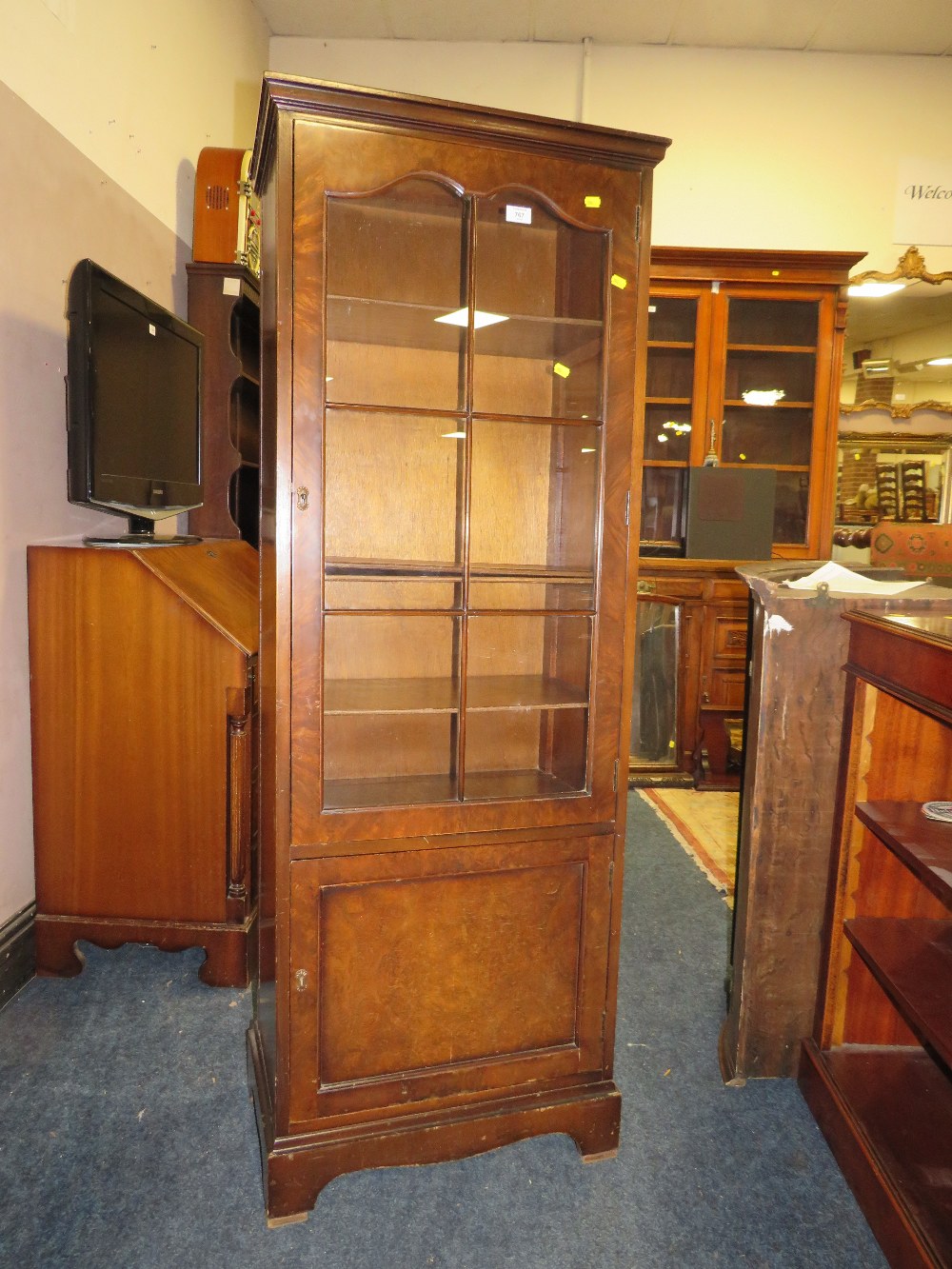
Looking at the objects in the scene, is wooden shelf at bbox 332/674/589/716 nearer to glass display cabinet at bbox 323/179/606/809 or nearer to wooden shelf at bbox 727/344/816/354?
glass display cabinet at bbox 323/179/606/809

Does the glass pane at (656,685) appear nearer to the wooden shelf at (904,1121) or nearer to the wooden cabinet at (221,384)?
the wooden cabinet at (221,384)

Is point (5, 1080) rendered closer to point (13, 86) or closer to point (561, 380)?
point (561, 380)

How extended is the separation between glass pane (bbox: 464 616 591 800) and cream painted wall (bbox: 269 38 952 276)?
314cm

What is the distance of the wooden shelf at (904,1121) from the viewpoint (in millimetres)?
1252

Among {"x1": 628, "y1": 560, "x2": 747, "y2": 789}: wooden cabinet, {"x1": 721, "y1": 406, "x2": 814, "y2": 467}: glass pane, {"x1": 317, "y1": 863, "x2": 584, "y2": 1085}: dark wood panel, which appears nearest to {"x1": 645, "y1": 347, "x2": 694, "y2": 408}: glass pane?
{"x1": 721, "y1": 406, "x2": 814, "y2": 467}: glass pane

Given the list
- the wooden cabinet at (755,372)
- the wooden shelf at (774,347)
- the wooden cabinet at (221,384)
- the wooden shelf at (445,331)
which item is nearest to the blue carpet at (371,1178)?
the wooden shelf at (445,331)

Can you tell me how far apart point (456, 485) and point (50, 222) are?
4.70 ft

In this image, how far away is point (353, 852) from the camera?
4.48 feet

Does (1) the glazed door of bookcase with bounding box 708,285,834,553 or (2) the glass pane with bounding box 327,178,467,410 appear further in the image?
(1) the glazed door of bookcase with bounding box 708,285,834,553

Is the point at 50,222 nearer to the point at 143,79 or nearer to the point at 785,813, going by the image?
the point at 143,79

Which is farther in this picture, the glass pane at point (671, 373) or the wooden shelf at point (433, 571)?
the glass pane at point (671, 373)

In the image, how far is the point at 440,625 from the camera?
148cm

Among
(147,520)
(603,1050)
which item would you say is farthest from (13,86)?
(603,1050)

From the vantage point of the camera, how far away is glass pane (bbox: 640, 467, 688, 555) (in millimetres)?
3812
